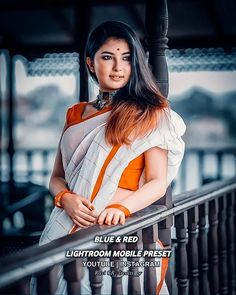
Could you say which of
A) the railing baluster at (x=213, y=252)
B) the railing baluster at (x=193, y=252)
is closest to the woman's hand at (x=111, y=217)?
the railing baluster at (x=193, y=252)

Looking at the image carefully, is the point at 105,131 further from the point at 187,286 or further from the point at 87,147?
the point at 187,286

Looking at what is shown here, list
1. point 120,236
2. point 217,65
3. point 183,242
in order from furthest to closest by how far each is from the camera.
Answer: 1. point 217,65
2. point 183,242
3. point 120,236

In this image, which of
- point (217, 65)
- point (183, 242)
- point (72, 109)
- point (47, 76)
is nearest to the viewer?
point (72, 109)

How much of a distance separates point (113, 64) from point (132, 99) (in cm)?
10

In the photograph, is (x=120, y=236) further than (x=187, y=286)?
No

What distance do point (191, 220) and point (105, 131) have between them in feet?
1.82

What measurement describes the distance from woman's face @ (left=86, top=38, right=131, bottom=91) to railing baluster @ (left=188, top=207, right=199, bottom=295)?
0.58 m

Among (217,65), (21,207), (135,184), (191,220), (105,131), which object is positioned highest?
(217,65)

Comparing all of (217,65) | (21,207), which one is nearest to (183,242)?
(217,65)

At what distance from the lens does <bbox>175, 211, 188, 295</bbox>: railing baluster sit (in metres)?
1.76

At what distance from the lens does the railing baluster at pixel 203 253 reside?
194 centimetres

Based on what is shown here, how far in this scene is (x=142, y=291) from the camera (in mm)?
1524

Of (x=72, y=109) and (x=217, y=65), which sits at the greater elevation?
(x=217, y=65)

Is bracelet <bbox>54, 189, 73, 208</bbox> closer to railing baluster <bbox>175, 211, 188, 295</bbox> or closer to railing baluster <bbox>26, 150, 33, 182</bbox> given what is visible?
railing baluster <bbox>175, 211, 188, 295</bbox>
